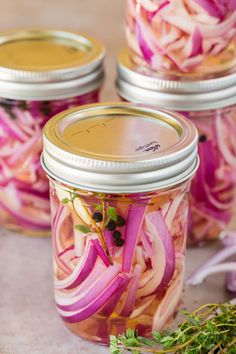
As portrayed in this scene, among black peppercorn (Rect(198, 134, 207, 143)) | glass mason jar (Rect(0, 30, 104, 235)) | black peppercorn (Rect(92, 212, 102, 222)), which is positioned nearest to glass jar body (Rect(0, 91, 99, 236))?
glass mason jar (Rect(0, 30, 104, 235))

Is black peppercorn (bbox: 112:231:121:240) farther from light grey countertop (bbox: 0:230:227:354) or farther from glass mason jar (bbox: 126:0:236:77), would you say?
glass mason jar (bbox: 126:0:236:77)

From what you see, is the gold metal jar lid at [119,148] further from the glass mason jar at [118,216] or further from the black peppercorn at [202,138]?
the black peppercorn at [202,138]

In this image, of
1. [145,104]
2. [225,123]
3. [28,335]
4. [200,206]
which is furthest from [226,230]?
[28,335]

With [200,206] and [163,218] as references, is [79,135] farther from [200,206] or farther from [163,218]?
[200,206]

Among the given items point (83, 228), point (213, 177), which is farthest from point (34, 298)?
point (213, 177)

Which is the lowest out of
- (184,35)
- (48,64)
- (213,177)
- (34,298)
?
(34,298)

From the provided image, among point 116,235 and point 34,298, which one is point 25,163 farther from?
point 116,235

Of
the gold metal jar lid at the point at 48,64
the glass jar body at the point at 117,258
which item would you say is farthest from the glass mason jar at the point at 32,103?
the glass jar body at the point at 117,258

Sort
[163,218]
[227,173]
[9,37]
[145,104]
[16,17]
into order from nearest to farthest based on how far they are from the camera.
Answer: [163,218]
[145,104]
[227,173]
[9,37]
[16,17]
